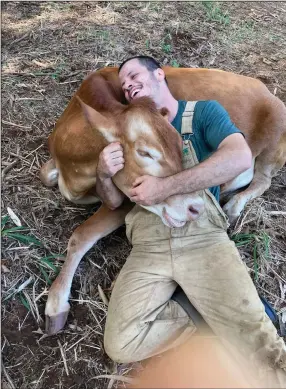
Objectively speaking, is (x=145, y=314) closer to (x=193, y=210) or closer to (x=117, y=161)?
(x=193, y=210)

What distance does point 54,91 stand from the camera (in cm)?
457

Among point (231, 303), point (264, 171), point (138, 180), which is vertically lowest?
point (264, 171)

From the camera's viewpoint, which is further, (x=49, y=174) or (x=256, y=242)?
(x=49, y=174)

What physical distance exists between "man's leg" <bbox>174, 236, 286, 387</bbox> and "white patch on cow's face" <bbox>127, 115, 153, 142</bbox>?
70cm

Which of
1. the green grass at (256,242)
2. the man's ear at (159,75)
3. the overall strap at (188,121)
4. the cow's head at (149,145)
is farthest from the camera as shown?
the green grass at (256,242)

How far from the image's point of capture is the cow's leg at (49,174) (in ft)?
12.4

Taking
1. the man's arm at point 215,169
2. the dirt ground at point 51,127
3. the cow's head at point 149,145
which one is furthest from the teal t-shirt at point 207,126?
the dirt ground at point 51,127

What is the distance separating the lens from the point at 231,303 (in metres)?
2.87

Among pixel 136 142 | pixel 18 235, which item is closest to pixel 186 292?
pixel 136 142

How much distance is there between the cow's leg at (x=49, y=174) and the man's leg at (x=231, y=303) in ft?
3.92

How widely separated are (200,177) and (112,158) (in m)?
0.48

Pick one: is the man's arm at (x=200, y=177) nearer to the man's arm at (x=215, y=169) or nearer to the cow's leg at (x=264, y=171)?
the man's arm at (x=215, y=169)

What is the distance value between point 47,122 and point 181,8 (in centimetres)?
226

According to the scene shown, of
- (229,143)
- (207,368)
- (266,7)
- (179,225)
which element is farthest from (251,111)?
(266,7)
